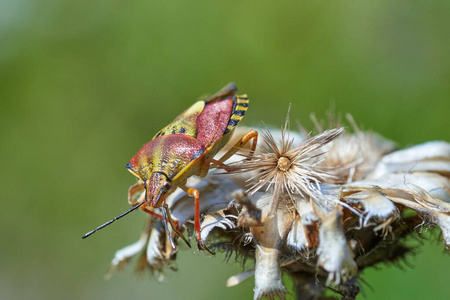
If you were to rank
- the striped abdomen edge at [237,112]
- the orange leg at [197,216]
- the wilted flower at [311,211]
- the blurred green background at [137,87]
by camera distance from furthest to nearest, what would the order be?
the blurred green background at [137,87] < the striped abdomen edge at [237,112] < the orange leg at [197,216] < the wilted flower at [311,211]

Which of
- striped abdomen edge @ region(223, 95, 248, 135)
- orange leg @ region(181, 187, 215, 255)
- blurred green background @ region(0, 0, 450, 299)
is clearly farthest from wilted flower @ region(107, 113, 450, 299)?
blurred green background @ region(0, 0, 450, 299)

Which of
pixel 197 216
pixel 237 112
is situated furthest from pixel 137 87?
pixel 197 216

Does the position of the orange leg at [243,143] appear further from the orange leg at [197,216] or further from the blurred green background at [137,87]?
the blurred green background at [137,87]

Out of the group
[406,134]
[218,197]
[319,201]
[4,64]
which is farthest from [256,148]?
[4,64]

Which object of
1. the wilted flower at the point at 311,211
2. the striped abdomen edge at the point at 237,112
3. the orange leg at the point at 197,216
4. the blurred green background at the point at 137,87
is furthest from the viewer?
the blurred green background at the point at 137,87

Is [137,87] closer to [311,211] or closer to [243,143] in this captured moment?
[243,143]

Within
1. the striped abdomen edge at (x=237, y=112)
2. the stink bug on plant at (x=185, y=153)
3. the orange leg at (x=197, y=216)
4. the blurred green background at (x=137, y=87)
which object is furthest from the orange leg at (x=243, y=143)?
the blurred green background at (x=137, y=87)
